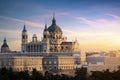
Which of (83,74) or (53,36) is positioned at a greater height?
(53,36)

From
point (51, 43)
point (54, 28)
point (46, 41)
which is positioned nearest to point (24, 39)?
point (46, 41)

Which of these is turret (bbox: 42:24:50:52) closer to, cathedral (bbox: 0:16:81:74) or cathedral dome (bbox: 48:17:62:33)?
cathedral (bbox: 0:16:81:74)

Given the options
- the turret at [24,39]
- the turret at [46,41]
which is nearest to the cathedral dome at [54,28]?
the turret at [46,41]

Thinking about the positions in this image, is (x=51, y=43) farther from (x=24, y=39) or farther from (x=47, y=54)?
(x=24, y=39)

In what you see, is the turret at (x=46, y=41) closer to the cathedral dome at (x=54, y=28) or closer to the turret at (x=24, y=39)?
the cathedral dome at (x=54, y=28)

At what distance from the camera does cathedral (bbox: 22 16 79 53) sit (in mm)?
46406

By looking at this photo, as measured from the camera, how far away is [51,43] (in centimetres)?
4738

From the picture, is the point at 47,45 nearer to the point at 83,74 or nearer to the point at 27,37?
the point at 27,37

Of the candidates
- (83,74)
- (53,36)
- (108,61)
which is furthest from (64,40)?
(83,74)

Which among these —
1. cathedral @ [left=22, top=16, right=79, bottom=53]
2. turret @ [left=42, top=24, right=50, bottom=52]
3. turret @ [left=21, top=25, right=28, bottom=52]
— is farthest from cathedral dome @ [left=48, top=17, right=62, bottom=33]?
turret @ [left=21, top=25, right=28, bottom=52]

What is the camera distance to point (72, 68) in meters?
44.3

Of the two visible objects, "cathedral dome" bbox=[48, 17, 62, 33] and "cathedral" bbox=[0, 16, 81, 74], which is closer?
"cathedral" bbox=[0, 16, 81, 74]

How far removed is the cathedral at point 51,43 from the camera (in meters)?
46.4

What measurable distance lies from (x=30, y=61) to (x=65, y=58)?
137 inches
